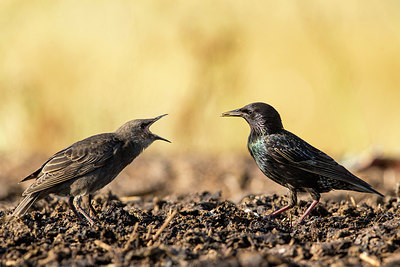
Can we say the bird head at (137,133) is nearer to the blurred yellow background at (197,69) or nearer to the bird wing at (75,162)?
the bird wing at (75,162)

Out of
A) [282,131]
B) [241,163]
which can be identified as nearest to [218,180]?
[241,163]

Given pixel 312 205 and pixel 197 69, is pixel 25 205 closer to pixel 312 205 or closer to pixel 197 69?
pixel 312 205

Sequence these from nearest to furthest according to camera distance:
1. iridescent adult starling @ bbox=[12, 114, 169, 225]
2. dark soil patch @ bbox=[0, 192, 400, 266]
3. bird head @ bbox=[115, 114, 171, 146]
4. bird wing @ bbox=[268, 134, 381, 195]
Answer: dark soil patch @ bbox=[0, 192, 400, 266], iridescent adult starling @ bbox=[12, 114, 169, 225], bird wing @ bbox=[268, 134, 381, 195], bird head @ bbox=[115, 114, 171, 146]

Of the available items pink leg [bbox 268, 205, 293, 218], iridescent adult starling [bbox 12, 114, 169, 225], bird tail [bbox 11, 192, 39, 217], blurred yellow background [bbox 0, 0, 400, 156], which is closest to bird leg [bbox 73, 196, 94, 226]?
iridescent adult starling [bbox 12, 114, 169, 225]

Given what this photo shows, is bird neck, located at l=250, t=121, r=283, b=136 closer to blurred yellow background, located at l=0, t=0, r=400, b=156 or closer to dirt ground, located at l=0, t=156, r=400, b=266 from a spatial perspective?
dirt ground, located at l=0, t=156, r=400, b=266

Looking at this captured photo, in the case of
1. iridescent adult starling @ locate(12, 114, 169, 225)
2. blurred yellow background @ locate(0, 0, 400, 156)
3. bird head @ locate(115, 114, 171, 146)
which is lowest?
iridescent adult starling @ locate(12, 114, 169, 225)

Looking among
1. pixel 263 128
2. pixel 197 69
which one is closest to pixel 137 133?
pixel 263 128

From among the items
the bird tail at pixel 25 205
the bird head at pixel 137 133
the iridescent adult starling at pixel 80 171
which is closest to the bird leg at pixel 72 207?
the iridescent adult starling at pixel 80 171

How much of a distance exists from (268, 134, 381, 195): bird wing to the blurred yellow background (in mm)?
6051

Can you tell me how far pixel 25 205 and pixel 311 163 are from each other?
9.45 ft

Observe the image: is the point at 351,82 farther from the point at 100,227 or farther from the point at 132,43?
the point at 100,227

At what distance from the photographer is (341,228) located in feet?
16.9

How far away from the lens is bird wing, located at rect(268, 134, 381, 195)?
576 centimetres

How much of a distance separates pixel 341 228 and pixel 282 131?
1.41 metres
